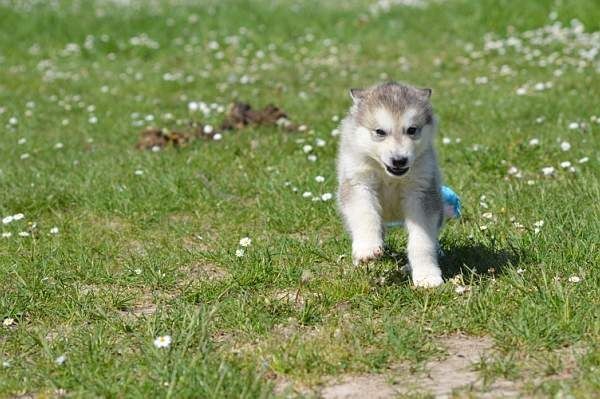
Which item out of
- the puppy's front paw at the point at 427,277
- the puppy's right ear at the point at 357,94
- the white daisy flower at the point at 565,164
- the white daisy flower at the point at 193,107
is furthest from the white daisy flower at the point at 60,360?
the white daisy flower at the point at 193,107

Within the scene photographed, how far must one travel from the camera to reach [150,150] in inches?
364

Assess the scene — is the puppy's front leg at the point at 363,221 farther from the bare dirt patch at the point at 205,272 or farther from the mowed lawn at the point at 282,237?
the bare dirt patch at the point at 205,272

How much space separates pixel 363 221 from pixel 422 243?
38 cm

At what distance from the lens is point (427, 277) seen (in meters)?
5.07

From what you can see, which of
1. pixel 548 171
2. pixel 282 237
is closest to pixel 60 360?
pixel 282 237

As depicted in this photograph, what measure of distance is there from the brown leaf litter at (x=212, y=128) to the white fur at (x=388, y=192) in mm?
4071

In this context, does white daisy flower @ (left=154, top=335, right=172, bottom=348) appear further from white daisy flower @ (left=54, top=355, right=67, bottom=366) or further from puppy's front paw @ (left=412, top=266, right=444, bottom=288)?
puppy's front paw @ (left=412, top=266, right=444, bottom=288)

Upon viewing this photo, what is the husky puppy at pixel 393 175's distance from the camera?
16.9ft

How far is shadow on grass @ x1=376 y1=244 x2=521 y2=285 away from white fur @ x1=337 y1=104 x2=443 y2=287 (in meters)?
0.16

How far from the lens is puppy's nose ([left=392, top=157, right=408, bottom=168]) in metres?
5.05

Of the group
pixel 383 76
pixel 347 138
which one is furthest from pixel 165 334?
→ pixel 383 76

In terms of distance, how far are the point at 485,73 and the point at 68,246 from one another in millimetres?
8222

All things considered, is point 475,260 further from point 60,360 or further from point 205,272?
point 60,360

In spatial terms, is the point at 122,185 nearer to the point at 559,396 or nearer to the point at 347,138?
the point at 347,138
